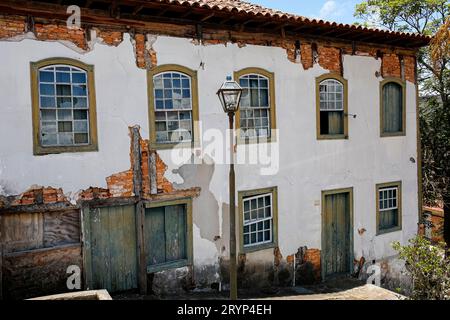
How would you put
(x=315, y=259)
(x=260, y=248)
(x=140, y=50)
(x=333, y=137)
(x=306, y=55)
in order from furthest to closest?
(x=333, y=137), (x=315, y=259), (x=306, y=55), (x=260, y=248), (x=140, y=50)

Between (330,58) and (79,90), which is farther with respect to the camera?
(330,58)

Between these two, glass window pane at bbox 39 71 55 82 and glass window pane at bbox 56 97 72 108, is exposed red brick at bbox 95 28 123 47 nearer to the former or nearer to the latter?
glass window pane at bbox 39 71 55 82

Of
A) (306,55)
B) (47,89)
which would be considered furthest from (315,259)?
(47,89)

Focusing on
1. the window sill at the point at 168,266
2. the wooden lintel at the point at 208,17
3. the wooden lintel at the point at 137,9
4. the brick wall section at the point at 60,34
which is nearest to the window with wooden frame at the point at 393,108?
the wooden lintel at the point at 208,17

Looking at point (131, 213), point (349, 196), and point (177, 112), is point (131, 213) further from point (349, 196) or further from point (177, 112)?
point (349, 196)

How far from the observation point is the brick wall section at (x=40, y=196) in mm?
7695

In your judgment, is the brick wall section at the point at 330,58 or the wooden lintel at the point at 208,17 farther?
the brick wall section at the point at 330,58

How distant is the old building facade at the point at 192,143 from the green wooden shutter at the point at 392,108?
52 mm

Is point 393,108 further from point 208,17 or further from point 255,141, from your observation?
point 208,17

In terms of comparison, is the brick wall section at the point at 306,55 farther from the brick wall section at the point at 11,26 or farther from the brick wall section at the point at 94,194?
the brick wall section at the point at 11,26

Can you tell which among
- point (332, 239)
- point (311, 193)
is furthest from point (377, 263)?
point (311, 193)

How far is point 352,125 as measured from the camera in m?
11.5

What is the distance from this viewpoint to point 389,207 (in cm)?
1247

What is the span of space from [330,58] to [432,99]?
726cm
